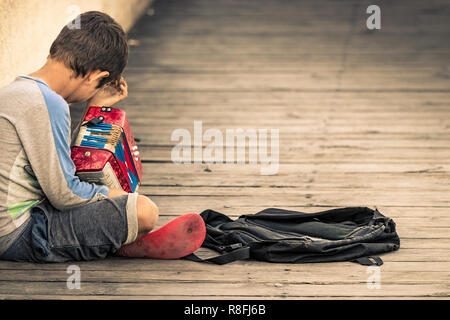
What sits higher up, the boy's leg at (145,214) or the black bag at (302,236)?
the boy's leg at (145,214)

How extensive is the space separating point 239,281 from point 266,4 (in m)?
5.80

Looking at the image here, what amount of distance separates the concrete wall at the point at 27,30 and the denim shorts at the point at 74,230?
1371 millimetres

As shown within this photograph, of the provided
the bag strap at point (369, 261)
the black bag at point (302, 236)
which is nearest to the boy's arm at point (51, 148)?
the black bag at point (302, 236)

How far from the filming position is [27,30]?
3902 millimetres

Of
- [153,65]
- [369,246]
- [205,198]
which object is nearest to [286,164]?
[205,198]

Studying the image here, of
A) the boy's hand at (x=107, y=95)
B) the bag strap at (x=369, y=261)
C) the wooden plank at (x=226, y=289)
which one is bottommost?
the wooden plank at (x=226, y=289)

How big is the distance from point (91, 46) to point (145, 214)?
64 centimetres

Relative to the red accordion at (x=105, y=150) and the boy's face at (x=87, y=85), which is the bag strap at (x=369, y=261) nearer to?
the red accordion at (x=105, y=150)

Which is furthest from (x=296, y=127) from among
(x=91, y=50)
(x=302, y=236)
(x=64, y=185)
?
(x=64, y=185)

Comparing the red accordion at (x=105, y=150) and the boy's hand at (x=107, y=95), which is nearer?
the red accordion at (x=105, y=150)

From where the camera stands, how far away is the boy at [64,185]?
227cm

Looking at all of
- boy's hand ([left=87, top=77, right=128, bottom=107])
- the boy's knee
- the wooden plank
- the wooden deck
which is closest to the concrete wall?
the wooden deck

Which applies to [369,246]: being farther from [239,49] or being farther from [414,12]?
[414,12]

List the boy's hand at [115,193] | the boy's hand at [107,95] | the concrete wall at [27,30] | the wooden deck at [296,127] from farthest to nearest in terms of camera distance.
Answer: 1. the concrete wall at [27,30]
2. the boy's hand at [107,95]
3. the boy's hand at [115,193]
4. the wooden deck at [296,127]
